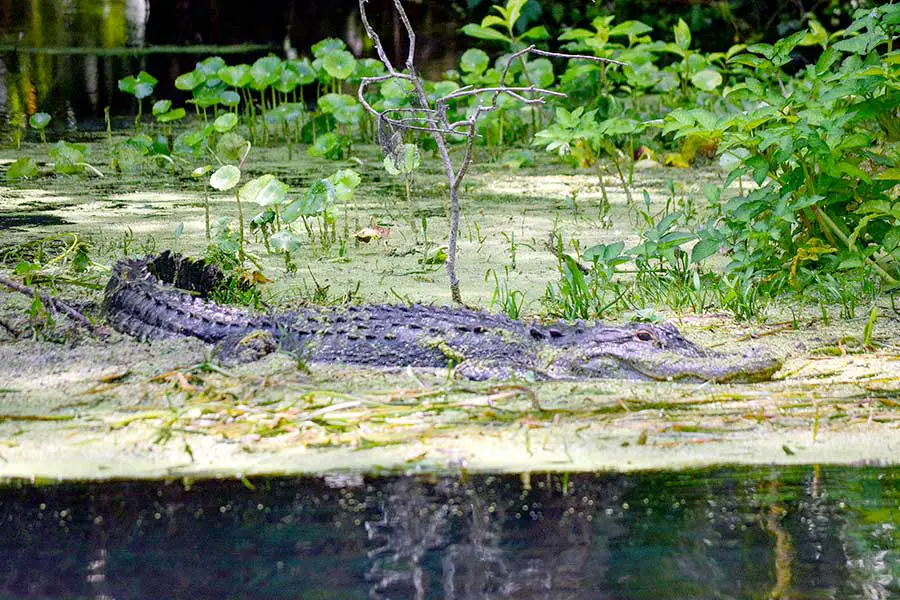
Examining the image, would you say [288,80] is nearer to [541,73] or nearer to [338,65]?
[338,65]

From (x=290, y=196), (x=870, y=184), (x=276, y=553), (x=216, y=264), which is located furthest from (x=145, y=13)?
(x=276, y=553)

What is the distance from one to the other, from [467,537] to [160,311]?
181 cm

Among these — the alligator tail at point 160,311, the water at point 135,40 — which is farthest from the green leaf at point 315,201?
the water at point 135,40

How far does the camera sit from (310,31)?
520 inches

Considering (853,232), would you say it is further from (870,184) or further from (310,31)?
(310,31)

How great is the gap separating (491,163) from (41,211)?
8.88 feet

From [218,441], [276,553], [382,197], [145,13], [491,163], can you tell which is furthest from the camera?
[145,13]

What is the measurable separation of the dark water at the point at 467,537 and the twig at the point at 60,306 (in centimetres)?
130

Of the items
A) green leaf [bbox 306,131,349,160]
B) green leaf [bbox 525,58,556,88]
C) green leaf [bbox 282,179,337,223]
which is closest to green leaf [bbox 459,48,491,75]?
green leaf [bbox 525,58,556,88]

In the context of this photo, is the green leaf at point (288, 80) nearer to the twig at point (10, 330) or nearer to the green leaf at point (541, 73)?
the green leaf at point (541, 73)

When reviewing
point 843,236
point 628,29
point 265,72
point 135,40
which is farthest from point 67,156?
point 135,40

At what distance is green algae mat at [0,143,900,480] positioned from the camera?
2.51 m

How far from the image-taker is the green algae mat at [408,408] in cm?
251

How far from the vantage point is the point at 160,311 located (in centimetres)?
360
